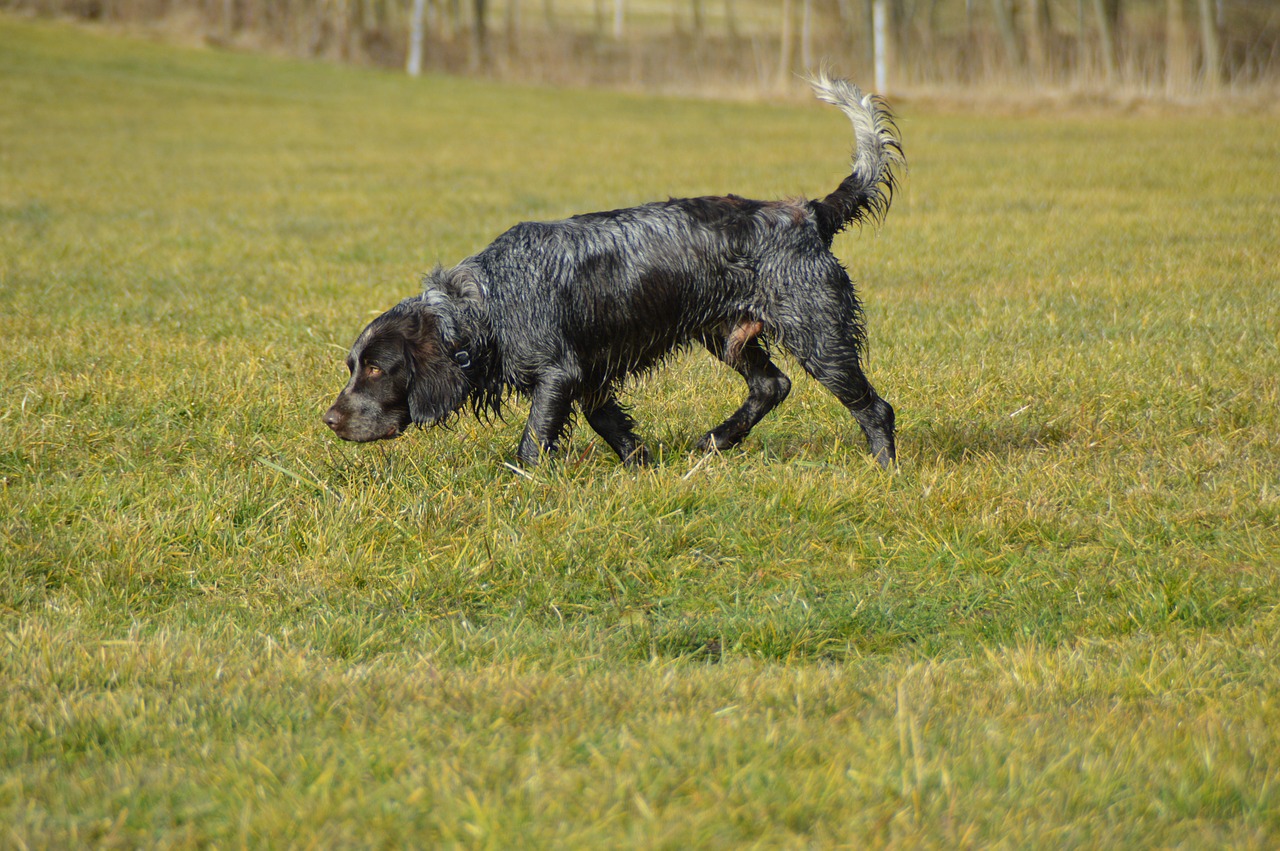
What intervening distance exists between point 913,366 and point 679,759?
4.16 metres

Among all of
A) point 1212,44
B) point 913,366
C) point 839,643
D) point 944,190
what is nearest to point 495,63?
point 1212,44

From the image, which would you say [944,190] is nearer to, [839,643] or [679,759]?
[839,643]

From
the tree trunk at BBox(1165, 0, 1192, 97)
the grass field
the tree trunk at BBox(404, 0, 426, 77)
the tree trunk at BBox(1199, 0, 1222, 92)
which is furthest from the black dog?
the tree trunk at BBox(404, 0, 426, 77)

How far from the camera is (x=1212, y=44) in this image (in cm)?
2662

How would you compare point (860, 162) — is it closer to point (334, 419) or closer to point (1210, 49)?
point (334, 419)

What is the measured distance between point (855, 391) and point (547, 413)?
1.23m

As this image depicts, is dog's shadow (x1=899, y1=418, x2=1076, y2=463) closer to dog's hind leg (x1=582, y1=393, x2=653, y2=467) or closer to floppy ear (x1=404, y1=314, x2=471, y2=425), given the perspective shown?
dog's hind leg (x1=582, y1=393, x2=653, y2=467)

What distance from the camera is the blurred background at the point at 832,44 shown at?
87.2 feet

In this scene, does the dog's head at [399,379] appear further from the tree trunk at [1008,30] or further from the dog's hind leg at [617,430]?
the tree trunk at [1008,30]

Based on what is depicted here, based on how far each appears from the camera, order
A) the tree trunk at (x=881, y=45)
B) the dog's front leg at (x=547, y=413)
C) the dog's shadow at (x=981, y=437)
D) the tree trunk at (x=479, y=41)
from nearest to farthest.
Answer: the dog's front leg at (x=547, y=413)
the dog's shadow at (x=981, y=437)
the tree trunk at (x=881, y=45)
the tree trunk at (x=479, y=41)

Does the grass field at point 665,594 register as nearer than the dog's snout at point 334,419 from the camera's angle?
Yes

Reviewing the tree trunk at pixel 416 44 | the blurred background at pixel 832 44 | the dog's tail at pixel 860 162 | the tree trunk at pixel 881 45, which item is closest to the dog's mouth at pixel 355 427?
the dog's tail at pixel 860 162

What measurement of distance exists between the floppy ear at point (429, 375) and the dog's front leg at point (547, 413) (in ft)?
0.96

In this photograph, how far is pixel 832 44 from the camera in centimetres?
4084
